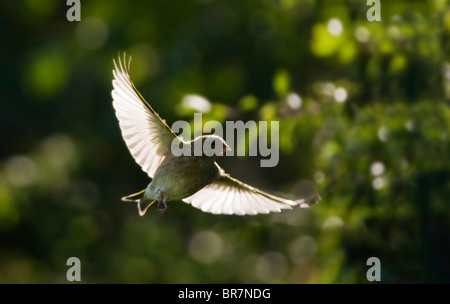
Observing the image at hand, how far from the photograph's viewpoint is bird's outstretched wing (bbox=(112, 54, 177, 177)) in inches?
80.6

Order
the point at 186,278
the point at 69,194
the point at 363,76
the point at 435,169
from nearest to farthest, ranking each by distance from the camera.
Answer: the point at 435,169, the point at 363,76, the point at 186,278, the point at 69,194

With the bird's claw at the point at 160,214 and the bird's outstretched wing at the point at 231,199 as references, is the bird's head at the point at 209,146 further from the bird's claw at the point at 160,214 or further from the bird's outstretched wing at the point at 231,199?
the bird's claw at the point at 160,214

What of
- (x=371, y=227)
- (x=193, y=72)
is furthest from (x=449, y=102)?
(x=193, y=72)

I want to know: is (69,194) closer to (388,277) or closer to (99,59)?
(99,59)

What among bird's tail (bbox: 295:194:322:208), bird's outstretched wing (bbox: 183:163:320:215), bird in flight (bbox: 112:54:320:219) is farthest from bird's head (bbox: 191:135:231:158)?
bird's tail (bbox: 295:194:322:208)

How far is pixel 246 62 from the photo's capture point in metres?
5.61

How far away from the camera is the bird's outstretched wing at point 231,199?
230cm

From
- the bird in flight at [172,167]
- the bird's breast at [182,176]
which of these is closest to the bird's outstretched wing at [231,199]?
the bird in flight at [172,167]

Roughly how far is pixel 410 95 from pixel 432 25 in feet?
0.88

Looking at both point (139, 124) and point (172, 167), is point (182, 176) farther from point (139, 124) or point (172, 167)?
point (139, 124)

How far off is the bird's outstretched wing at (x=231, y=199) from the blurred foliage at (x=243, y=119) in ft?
0.90

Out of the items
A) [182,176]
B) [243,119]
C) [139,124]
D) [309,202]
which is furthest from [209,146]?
[243,119]

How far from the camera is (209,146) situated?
2.23 m

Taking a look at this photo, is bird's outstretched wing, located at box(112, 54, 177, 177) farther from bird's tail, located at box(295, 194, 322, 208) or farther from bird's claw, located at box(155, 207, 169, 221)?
bird's tail, located at box(295, 194, 322, 208)
